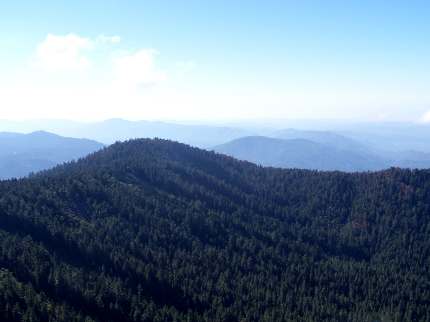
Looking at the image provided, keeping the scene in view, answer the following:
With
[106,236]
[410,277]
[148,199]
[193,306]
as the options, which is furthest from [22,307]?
[410,277]

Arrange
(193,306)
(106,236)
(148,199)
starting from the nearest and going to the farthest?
(193,306) < (106,236) < (148,199)

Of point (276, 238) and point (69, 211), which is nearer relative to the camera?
point (69, 211)

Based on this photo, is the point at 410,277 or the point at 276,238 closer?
the point at 410,277

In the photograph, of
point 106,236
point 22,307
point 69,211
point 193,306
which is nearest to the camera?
point 22,307

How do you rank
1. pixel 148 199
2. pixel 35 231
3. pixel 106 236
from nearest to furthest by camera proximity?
pixel 35 231
pixel 106 236
pixel 148 199

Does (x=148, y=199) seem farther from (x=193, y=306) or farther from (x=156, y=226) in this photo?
(x=193, y=306)

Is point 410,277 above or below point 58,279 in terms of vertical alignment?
below

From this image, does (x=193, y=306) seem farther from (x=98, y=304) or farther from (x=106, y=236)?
Result: (x=106, y=236)

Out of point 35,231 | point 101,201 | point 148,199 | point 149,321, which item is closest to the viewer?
point 149,321

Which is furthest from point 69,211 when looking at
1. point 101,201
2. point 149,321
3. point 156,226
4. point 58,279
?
point 149,321
